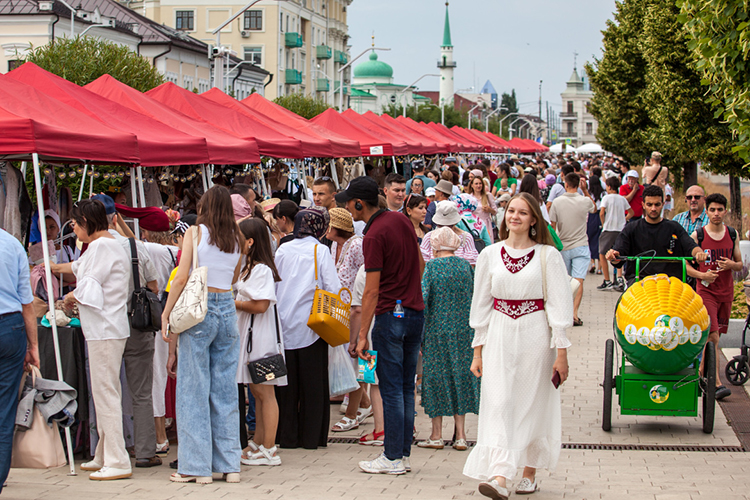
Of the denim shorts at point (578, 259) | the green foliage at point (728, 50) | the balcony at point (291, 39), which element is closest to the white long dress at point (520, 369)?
the green foliage at point (728, 50)

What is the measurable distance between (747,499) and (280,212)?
3886 mm

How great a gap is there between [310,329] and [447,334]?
1.05m

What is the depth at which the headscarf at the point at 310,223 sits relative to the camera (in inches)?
270

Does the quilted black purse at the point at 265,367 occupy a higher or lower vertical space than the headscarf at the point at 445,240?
lower

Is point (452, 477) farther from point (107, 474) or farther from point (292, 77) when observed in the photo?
point (292, 77)

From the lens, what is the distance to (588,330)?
12305 millimetres

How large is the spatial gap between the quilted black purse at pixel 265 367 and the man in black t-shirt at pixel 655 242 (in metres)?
3.06

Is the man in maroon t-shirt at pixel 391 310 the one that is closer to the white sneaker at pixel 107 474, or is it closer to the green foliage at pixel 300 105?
the white sneaker at pixel 107 474

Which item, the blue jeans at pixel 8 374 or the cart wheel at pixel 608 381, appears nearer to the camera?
the blue jeans at pixel 8 374

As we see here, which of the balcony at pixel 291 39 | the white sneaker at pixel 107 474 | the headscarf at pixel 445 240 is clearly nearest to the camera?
the white sneaker at pixel 107 474

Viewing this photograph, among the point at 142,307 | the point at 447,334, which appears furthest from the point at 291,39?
the point at 142,307

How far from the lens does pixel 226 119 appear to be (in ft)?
44.7

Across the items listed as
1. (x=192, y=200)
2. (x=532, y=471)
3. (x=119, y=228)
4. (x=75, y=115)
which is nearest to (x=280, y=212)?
(x=119, y=228)

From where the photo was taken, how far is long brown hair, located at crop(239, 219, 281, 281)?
6.39 meters
